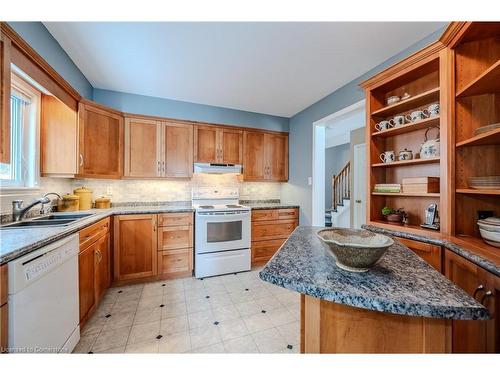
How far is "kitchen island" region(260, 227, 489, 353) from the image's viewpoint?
23.6 inches

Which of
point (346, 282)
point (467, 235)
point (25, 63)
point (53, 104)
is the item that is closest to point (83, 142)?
point (53, 104)

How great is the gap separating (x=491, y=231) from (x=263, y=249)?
8.00 feet

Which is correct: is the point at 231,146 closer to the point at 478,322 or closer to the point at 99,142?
the point at 99,142

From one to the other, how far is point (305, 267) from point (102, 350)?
1707mm

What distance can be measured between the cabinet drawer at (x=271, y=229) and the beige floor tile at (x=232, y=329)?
1379 millimetres

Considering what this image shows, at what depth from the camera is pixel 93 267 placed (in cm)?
187

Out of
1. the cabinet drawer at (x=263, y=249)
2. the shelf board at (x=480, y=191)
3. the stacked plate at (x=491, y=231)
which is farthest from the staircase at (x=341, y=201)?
the stacked plate at (x=491, y=231)

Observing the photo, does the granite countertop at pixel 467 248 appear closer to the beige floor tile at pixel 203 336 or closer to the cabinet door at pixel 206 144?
the beige floor tile at pixel 203 336

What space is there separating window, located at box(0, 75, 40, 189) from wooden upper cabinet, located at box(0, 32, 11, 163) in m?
0.81

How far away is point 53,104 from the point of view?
7.02ft

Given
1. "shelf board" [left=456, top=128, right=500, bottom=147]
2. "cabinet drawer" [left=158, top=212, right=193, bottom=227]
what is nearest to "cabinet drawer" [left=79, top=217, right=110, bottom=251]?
"cabinet drawer" [left=158, top=212, right=193, bottom=227]

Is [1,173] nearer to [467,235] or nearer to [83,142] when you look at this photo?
[83,142]

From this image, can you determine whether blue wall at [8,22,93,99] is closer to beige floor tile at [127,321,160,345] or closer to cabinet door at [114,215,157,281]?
cabinet door at [114,215,157,281]

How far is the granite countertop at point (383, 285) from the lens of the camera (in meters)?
0.58
